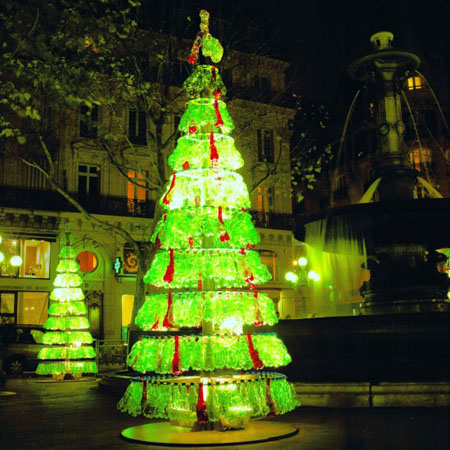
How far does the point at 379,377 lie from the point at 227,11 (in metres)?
13.4

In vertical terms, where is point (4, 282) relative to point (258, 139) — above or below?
below

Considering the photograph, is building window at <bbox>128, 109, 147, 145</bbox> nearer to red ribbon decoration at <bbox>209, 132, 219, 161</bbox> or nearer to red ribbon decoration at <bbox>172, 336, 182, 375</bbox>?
red ribbon decoration at <bbox>209, 132, 219, 161</bbox>

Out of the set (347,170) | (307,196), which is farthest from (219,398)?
(307,196)

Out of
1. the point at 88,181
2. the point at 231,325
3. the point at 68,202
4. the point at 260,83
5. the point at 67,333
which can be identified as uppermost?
the point at 260,83

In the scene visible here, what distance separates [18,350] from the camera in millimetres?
20781

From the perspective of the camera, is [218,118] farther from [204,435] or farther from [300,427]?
[300,427]

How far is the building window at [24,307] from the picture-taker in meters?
28.4

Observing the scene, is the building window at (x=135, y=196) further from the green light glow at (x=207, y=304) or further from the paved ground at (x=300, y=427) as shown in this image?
the green light glow at (x=207, y=304)

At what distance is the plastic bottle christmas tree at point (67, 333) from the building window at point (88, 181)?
1223cm

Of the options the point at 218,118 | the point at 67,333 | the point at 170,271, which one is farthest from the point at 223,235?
the point at 67,333

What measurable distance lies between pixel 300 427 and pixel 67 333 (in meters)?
13.0

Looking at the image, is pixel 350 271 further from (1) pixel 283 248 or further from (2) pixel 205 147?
(1) pixel 283 248

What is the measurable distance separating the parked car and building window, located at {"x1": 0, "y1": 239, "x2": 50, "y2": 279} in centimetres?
745

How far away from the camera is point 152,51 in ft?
54.0
